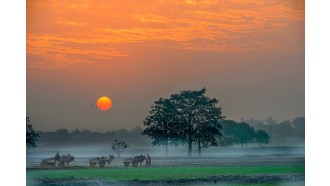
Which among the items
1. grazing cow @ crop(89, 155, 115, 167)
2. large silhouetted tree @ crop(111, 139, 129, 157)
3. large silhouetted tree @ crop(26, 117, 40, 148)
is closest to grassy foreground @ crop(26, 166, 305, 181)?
grazing cow @ crop(89, 155, 115, 167)

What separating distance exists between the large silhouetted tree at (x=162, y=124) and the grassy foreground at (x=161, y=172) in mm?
266

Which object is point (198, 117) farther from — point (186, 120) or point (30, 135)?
point (30, 135)

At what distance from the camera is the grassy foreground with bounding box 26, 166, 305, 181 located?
10531 mm

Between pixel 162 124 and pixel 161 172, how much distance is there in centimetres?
54

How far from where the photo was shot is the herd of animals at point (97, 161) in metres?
10.5

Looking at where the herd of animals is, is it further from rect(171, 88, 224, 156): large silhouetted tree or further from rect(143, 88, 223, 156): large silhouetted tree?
rect(171, 88, 224, 156): large silhouetted tree

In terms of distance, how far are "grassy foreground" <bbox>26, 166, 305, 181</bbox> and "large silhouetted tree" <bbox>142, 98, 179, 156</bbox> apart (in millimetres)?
266

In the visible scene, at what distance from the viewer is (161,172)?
420 inches

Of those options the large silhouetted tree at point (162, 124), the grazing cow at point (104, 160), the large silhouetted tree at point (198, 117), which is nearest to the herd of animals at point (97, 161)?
the grazing cow at point (104, 160)

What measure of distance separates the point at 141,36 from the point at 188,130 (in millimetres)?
1192

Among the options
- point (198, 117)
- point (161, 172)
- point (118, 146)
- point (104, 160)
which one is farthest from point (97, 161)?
point (198, 117)
